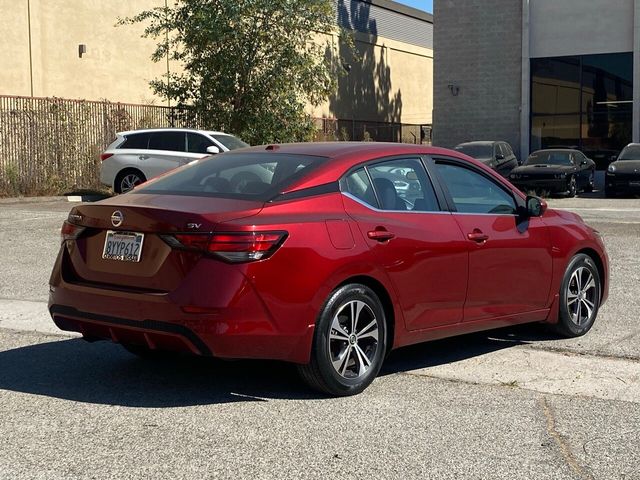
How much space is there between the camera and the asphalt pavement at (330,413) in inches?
173

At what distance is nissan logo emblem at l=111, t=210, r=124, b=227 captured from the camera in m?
5.46

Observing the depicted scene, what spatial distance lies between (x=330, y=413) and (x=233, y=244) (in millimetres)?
1120

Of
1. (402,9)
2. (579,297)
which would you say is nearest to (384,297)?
(579,297)

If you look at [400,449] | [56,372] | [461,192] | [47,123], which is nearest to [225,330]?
[400,449]

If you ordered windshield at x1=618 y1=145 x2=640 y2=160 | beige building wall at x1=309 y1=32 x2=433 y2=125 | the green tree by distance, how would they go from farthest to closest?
beige building wall at x1=309 y1=32 x2=433 y2=125 < windshield at x1=618 y1=145 x2=640 y2=160 < the green tree

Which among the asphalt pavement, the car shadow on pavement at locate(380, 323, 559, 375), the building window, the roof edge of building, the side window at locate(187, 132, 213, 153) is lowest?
the car shadow on pavement at locate(380, 323, 559, 375)

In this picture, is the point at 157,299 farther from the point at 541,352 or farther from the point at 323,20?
the point at 323,20

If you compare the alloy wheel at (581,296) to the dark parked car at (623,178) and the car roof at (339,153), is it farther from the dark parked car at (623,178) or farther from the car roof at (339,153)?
the dark parked car at (623,178)

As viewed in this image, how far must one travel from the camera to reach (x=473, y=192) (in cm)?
669

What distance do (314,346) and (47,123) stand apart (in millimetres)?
19699

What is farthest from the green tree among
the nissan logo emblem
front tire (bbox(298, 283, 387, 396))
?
front tire (bbox(298, 283, 387, 396))

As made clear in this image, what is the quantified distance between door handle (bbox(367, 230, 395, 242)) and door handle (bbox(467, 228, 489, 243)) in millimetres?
808

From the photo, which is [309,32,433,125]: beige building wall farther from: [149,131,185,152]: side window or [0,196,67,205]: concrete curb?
[0,196,67,205]: concrete curb

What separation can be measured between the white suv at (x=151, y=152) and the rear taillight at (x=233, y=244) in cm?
1598
